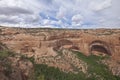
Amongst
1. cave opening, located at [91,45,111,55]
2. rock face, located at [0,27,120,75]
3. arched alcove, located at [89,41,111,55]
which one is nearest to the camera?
rock face, located at [0,27,120,75]

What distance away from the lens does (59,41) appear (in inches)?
5413

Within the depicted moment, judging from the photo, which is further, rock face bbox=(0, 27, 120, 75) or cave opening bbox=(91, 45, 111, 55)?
cave opening bbox=(91, 45, 111, 55)

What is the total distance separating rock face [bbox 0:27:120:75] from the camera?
429ft

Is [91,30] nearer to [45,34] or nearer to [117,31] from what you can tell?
[117,31]

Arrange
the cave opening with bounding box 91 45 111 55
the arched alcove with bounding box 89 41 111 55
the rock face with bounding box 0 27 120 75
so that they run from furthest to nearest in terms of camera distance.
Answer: the cave opening with bounding box 91 45 111 55
the arched alcove with bounding box 89 41 111 55
the rock face with bounding box 0 27 120 75

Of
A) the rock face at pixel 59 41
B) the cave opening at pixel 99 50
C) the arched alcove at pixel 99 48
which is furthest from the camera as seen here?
the cave opening at pixel 99 50

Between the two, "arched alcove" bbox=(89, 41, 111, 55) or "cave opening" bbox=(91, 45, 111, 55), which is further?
"cave opening" bbox=(91, 45, 111, 55)

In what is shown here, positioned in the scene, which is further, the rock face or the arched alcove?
the arched alcove

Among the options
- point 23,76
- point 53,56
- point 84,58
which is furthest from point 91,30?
point 23,76

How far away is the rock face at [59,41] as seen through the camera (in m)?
131

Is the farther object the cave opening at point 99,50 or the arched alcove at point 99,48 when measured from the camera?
the cave opening at point 99,50

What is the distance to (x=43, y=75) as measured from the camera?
109688mm

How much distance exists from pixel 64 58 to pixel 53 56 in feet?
17.1

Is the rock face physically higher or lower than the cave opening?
higher
